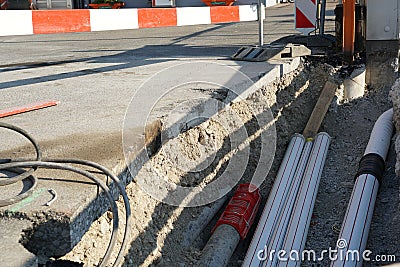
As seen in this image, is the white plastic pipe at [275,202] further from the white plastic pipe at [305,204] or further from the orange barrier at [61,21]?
the orange barrier at [61,21]

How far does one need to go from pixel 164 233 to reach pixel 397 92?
10.8 ft

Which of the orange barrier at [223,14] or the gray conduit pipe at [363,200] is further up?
the orange barrier at [223,14]

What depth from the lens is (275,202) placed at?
18.2 ft

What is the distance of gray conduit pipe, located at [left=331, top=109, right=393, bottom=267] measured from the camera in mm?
4595

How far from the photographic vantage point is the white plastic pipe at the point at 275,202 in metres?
4.89

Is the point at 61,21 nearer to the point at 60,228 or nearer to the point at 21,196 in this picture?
the point at 21,196

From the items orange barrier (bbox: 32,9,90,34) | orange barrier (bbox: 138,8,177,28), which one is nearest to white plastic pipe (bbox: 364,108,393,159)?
orange barrier (bbox: 32,9,90,34)

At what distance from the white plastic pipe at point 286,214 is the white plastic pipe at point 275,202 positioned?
0.04 meters

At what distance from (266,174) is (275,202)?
2.20 feet

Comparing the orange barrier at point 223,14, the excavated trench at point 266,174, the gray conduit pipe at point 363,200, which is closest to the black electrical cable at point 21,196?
the excavated trench at point 266,174

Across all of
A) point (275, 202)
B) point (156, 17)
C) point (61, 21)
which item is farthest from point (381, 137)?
point (156, 17)

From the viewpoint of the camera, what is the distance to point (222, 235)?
4969 mm

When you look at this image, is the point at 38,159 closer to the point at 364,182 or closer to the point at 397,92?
the point at 364,182

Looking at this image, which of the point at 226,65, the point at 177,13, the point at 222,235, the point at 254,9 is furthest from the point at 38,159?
the point at 254,9
